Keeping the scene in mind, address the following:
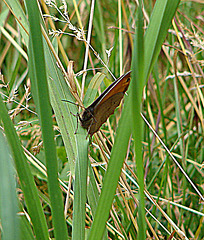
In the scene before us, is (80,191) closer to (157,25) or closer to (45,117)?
(45,117)

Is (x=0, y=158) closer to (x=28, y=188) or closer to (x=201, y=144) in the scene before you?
(x=28, y=188)

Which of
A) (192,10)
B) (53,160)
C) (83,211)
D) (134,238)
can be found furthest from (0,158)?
(192,10)

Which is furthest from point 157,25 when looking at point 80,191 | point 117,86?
point 80,191

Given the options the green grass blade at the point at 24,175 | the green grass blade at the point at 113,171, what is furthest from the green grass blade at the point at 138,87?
the green grass blade at the point at 24,175

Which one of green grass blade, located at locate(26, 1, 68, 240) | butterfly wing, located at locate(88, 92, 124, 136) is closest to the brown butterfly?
butterfly wing, located at locate(88, 92, 124, 136)

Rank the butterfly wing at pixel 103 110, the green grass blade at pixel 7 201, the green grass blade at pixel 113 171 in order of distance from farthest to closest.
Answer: the butterfly wing at pixel 103 110
the green grass blade at pixel 113 171
the green grass blade at pixel 7 201

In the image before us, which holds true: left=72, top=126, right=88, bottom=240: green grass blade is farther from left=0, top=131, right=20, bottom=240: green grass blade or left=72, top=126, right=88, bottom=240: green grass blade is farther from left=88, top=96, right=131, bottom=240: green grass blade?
left=0, top=131, right=20, bottom=240: green grass blade

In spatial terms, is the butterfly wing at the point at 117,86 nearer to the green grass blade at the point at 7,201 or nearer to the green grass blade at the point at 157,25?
the green grass blade at the point at 157,25

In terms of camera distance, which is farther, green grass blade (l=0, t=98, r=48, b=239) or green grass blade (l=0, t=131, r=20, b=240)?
green grass blade (l=0, t=98, r=48, b=239)
